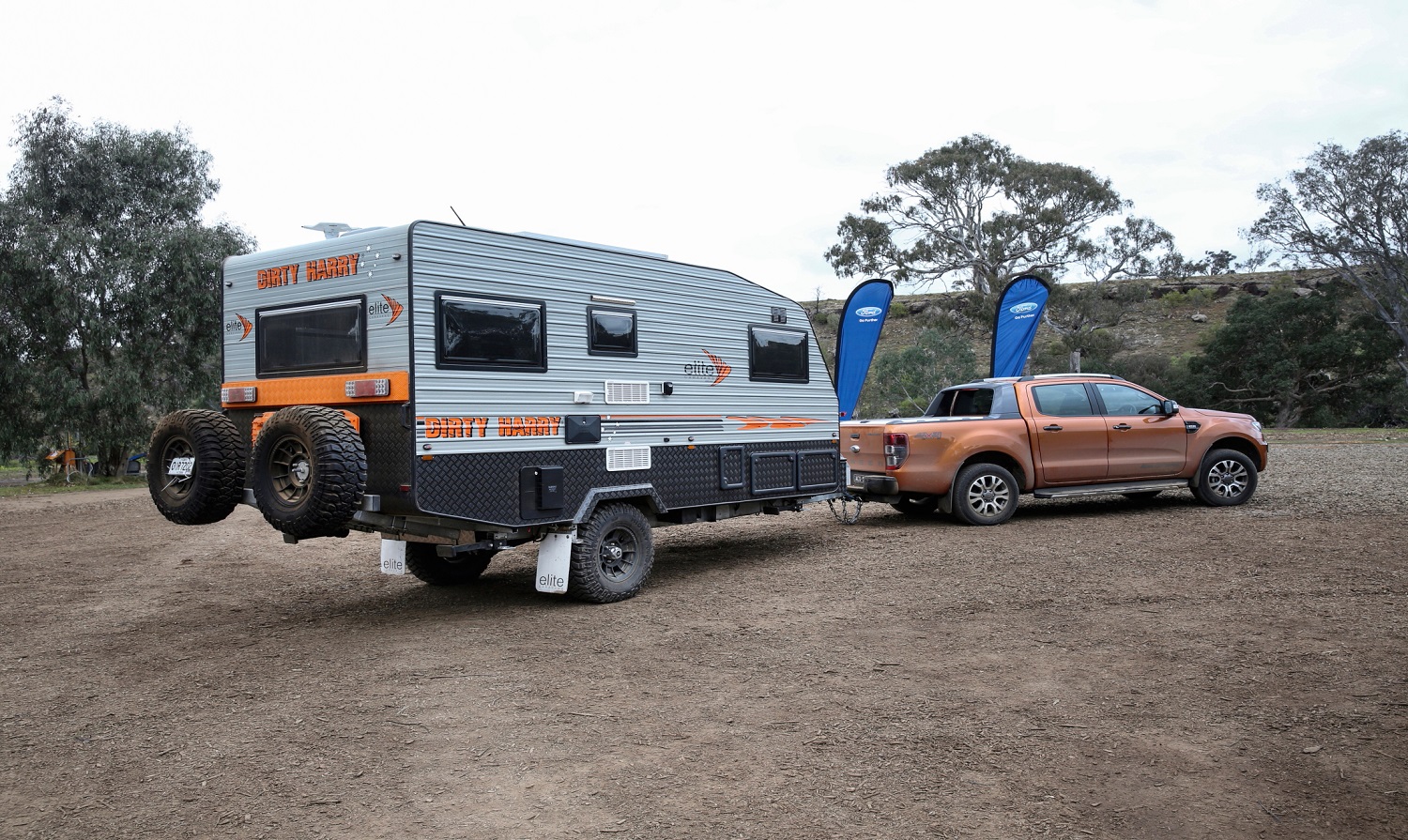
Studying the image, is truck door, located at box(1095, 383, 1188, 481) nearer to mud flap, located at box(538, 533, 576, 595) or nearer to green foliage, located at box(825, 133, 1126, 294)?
mud flap, located at box(538, 533, 576, 595)

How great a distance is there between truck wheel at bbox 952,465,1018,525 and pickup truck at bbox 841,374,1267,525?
10 millimetres

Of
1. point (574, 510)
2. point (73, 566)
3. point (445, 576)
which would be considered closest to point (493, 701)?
point (574, 510)

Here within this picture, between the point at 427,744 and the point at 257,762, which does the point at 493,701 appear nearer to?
the point at 427,744

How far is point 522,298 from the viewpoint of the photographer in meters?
7.10

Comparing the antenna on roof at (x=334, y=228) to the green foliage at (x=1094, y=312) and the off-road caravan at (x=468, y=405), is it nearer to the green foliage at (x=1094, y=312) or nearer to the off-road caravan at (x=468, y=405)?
the off-road caravan at (x=468, y=405)

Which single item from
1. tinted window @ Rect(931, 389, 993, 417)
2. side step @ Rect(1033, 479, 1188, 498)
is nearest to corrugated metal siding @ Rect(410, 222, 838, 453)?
tinted window @ Rect(931, 389, 993, 417)

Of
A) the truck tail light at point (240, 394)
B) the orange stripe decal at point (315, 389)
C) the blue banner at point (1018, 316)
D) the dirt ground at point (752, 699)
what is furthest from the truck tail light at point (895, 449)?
the truck tail light at point (240, 394)

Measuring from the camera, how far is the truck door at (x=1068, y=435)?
1095 cm

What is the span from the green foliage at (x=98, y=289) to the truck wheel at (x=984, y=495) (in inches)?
761

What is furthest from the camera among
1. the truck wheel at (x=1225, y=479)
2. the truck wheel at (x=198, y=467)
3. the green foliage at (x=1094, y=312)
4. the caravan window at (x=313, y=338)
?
the green foliage at (x=1094, y=312)

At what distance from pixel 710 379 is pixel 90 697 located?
5097 millimetres

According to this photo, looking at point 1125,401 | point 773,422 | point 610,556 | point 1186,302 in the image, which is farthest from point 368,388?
point 1186,302

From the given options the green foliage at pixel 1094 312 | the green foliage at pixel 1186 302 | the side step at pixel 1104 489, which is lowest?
the side step at pixel 1104 489

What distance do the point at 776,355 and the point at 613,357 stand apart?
7.12 feet
